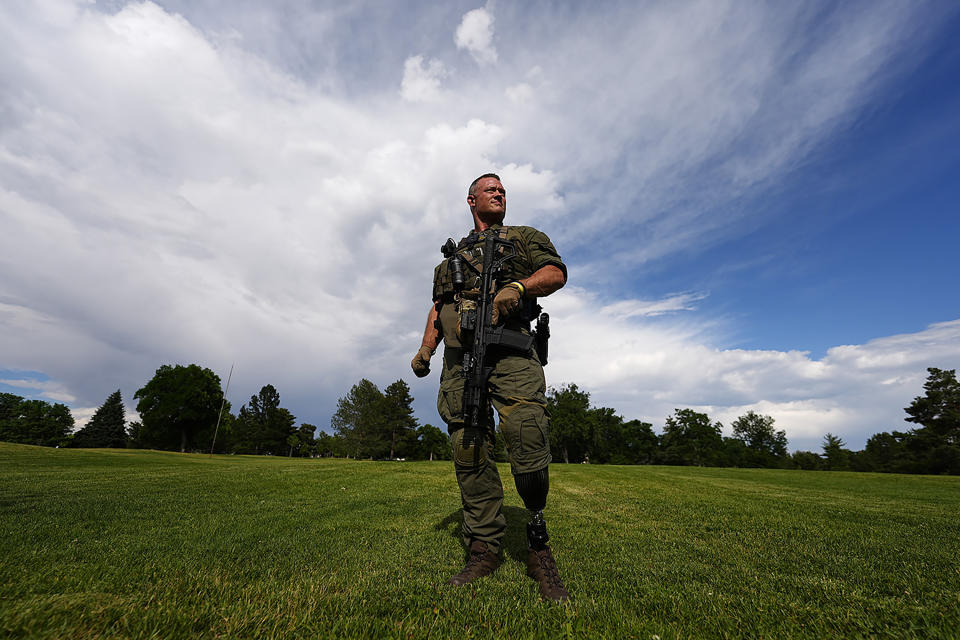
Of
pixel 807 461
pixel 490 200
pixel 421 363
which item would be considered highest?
pixel 490 200

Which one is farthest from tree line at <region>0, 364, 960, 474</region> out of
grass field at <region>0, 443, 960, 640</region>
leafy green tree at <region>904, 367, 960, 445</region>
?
grass field at <region>0, 443, 960, 640</region>

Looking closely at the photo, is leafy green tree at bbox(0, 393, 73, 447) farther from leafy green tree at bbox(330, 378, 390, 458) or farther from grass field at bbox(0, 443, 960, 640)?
grass field at bbox(0, 443, 960, 640)

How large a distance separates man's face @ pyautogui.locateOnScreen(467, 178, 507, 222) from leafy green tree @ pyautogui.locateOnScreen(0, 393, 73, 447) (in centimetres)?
8551

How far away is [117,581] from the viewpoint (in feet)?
7.37

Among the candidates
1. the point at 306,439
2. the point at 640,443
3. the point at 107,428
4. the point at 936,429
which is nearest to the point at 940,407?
the point at 936,429

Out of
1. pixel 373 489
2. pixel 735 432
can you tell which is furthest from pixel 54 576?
pixel 735 432

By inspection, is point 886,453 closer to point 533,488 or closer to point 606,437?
point 606,437

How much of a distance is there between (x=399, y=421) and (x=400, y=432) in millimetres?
1930

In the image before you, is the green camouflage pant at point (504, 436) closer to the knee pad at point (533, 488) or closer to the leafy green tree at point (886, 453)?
the knee pad at point (533, 488)

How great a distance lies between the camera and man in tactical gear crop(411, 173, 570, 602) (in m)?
→ 3.04

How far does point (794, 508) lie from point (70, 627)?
347 inches

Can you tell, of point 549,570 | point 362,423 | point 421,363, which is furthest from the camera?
point 362,423

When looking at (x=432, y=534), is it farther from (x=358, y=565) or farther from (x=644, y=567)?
(x=644, y=567)

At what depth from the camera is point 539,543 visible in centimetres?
287
